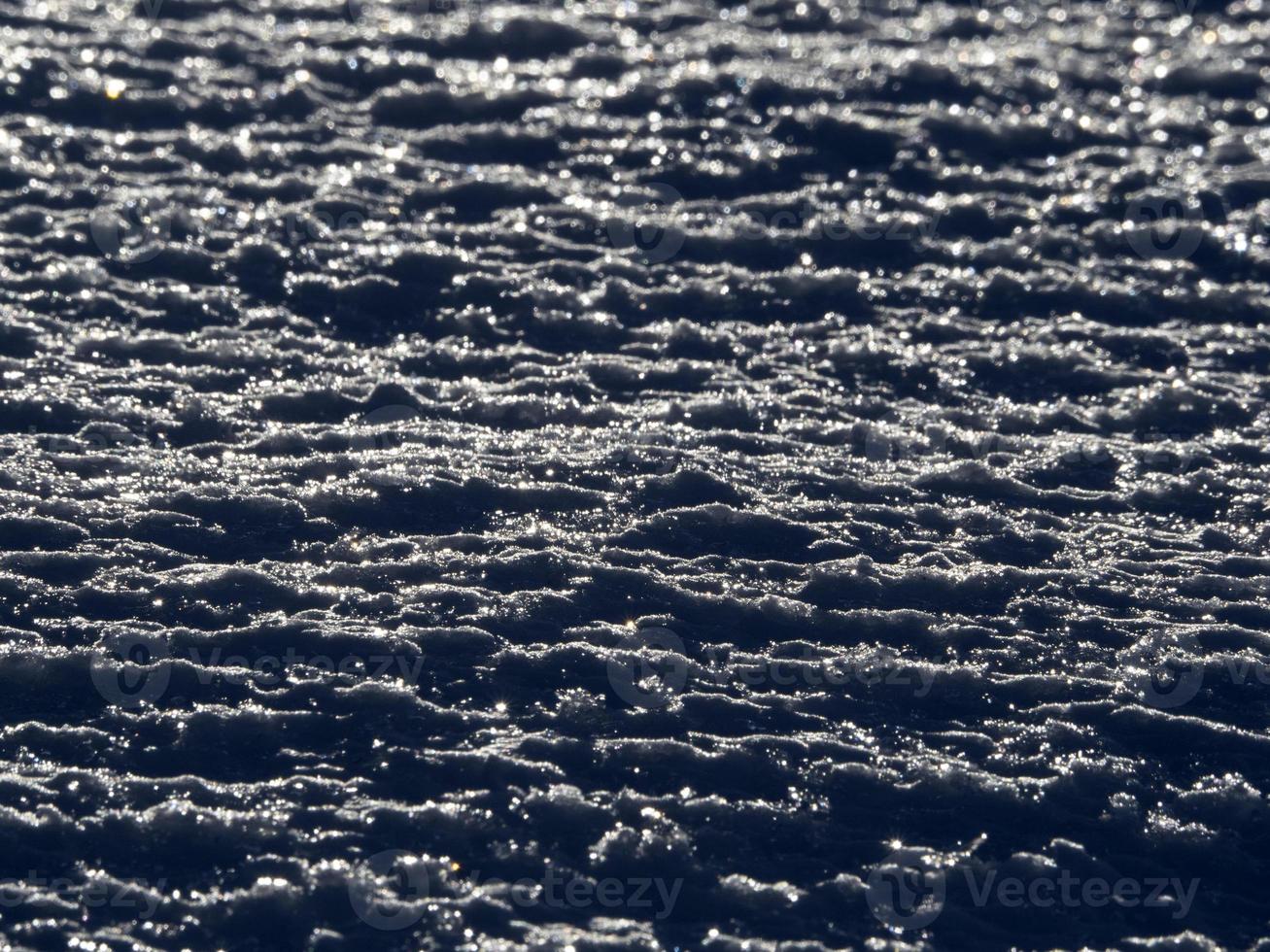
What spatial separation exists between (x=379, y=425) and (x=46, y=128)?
2.04 metres

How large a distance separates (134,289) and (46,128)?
1054 mm

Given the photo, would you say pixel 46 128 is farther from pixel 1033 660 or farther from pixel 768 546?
pixel 1033 660

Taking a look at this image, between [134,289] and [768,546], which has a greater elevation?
[134,289]

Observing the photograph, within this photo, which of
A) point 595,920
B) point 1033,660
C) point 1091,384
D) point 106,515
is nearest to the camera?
point 595,920

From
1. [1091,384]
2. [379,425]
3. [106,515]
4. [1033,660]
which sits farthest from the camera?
[1091,384]

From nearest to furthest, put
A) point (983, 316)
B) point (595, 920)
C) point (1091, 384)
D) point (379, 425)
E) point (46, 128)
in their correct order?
point (595, 920), point (379, 425), point (1091, 384), point (983, 316), point (46, 128)

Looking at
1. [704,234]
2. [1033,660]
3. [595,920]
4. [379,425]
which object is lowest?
[595,920]

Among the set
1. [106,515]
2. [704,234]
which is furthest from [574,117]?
[106,515]

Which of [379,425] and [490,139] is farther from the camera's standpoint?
[490,139]

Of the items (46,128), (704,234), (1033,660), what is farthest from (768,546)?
(46,128)

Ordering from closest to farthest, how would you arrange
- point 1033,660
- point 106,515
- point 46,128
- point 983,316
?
point 1033,660 < point 106,515 < point 983,316 < point 46,128

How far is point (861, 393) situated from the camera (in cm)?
421

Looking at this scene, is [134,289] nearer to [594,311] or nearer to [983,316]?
[594,311]

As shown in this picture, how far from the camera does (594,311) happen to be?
14.7 ft
